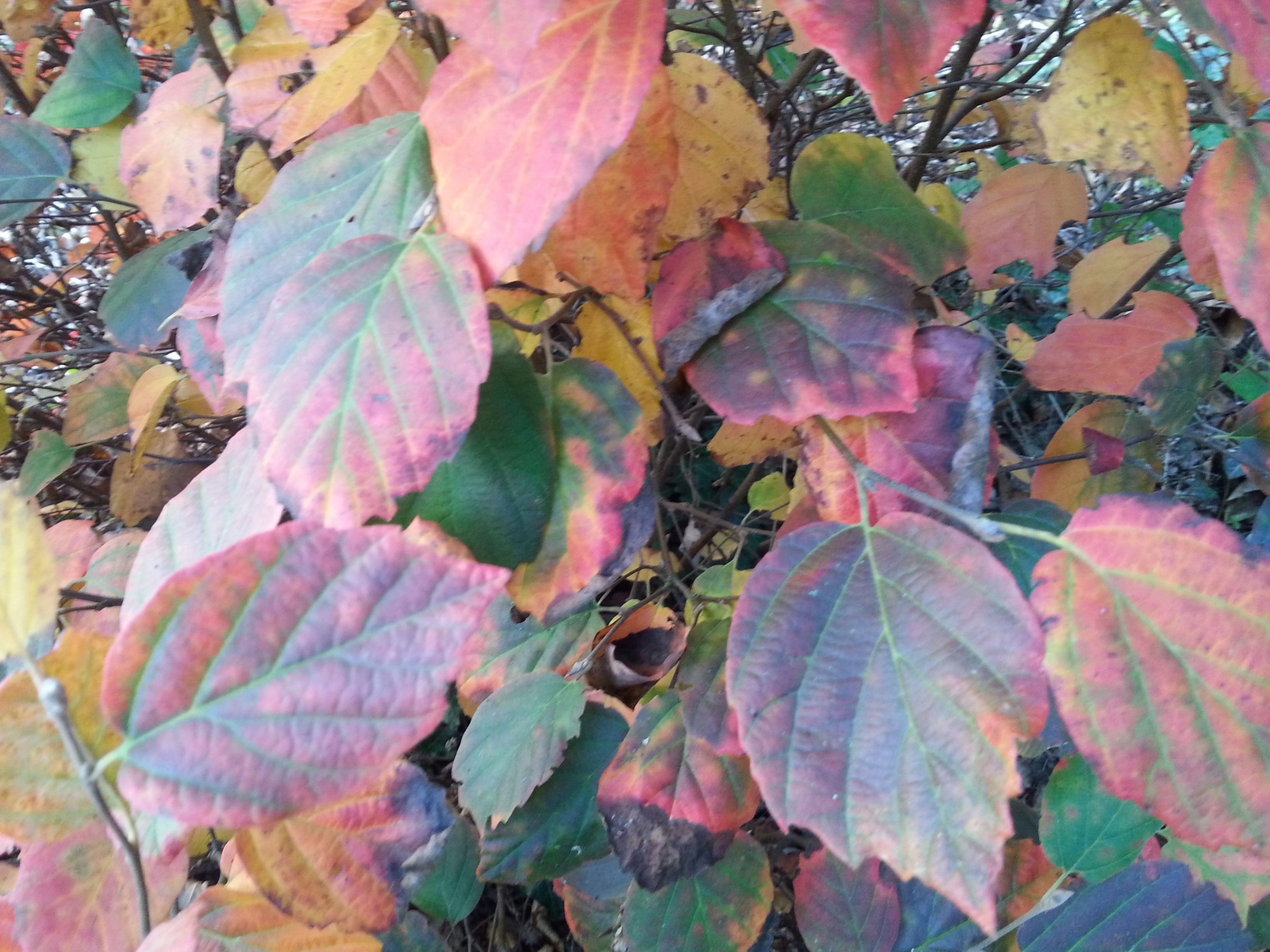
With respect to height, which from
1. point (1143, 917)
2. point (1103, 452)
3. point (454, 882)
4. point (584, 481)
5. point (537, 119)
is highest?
point (537, 119)

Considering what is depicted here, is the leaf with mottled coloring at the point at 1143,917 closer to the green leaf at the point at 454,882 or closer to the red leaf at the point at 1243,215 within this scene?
the red leaf at the point at 1243,215

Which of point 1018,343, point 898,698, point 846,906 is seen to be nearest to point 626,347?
point 898,698

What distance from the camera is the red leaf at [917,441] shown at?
495mm

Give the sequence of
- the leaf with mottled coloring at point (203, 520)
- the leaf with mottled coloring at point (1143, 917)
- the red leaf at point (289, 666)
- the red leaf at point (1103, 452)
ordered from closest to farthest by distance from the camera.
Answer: the red leaf at point (289, 666)
the leaf with mottled coloring at point (203, 520)
the leaf with mottled coloring at point (1143, 917)
the red leaf at point (1103, 452)

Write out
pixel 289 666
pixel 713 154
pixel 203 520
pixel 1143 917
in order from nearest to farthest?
1. pixel 289 666
2. pixel 203 520
3. pixel 713 154
4. pixel 1143 917

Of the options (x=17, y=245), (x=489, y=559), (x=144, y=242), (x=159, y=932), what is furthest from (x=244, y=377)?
(x=17, y=245)

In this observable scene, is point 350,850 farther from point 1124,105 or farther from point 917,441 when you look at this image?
point 1124,105

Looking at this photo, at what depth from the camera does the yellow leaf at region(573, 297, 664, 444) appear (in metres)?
0.61

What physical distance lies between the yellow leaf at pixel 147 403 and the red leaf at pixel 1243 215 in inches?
42.0

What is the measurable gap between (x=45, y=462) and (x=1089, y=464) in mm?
1409

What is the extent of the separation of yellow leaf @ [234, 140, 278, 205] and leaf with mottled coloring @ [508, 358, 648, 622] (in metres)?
0.49

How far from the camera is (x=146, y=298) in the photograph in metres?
1.00

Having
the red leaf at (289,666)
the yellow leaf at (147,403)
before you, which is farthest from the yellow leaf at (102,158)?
the red leaf at (289,666)

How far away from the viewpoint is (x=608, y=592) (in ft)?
3.17
